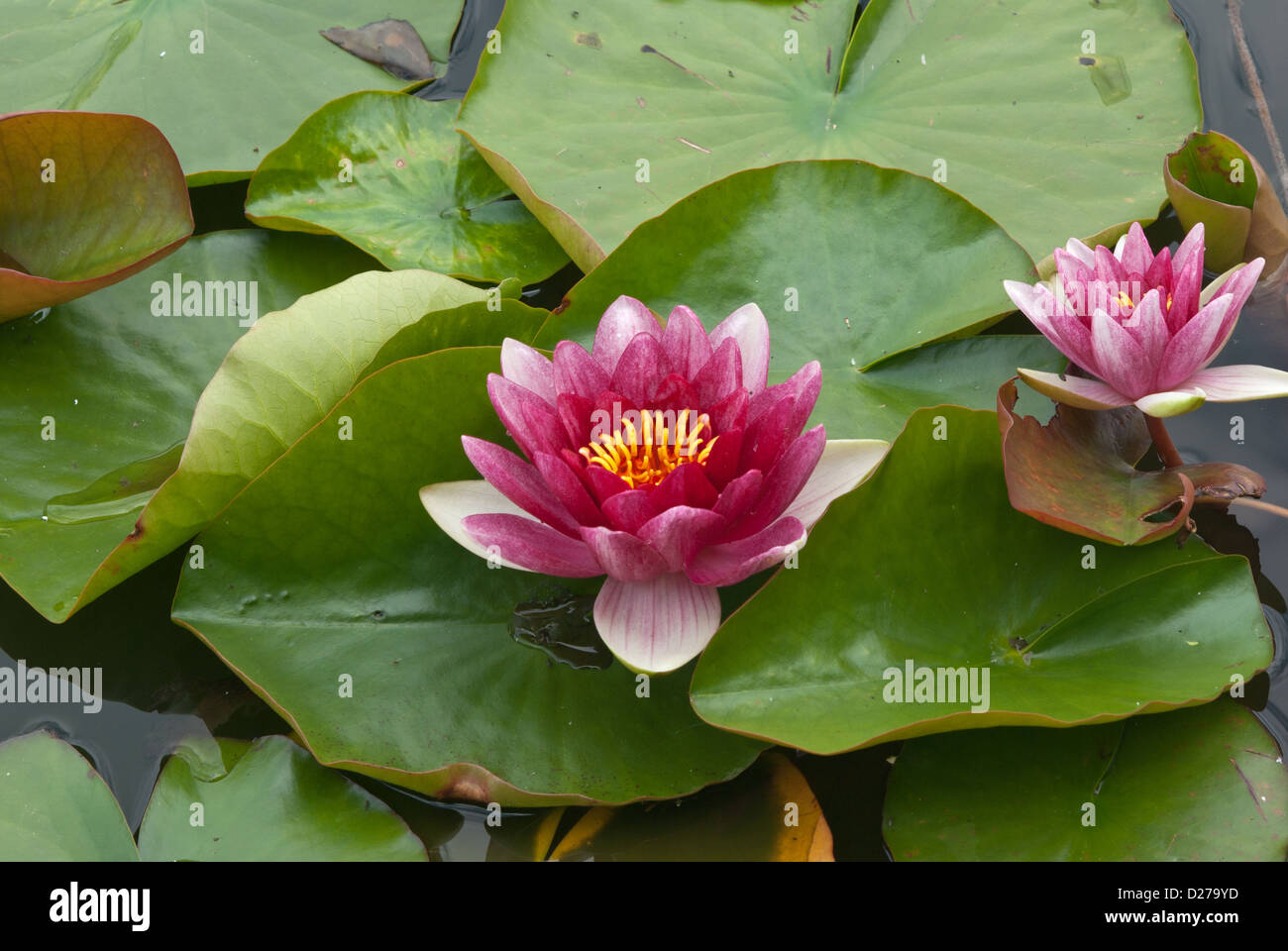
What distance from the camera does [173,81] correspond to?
8.54ft

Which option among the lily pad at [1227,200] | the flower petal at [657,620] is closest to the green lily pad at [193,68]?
the flower petal at [657,620]

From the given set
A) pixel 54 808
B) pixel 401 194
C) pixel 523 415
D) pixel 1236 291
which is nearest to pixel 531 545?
pixel 523 415

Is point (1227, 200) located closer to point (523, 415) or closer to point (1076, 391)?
point (1076, 391)

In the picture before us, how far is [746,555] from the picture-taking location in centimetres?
164

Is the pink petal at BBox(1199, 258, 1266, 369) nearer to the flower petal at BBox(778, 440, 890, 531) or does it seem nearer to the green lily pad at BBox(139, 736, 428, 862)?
the flower petal at BBox(778, 440, 890, 531)

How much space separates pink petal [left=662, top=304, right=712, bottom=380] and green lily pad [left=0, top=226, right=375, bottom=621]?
101 centimetres

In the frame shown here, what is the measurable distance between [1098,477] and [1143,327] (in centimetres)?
29

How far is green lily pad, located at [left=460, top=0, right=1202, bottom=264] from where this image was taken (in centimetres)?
242

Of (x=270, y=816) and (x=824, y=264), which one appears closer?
(x=270, y=816)

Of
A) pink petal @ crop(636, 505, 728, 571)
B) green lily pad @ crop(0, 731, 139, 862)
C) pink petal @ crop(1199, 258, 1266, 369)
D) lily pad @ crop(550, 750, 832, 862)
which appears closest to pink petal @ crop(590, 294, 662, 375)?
pink petal @ crop(636, 505, 728, 571)

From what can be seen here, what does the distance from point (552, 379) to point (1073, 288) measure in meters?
1.02
